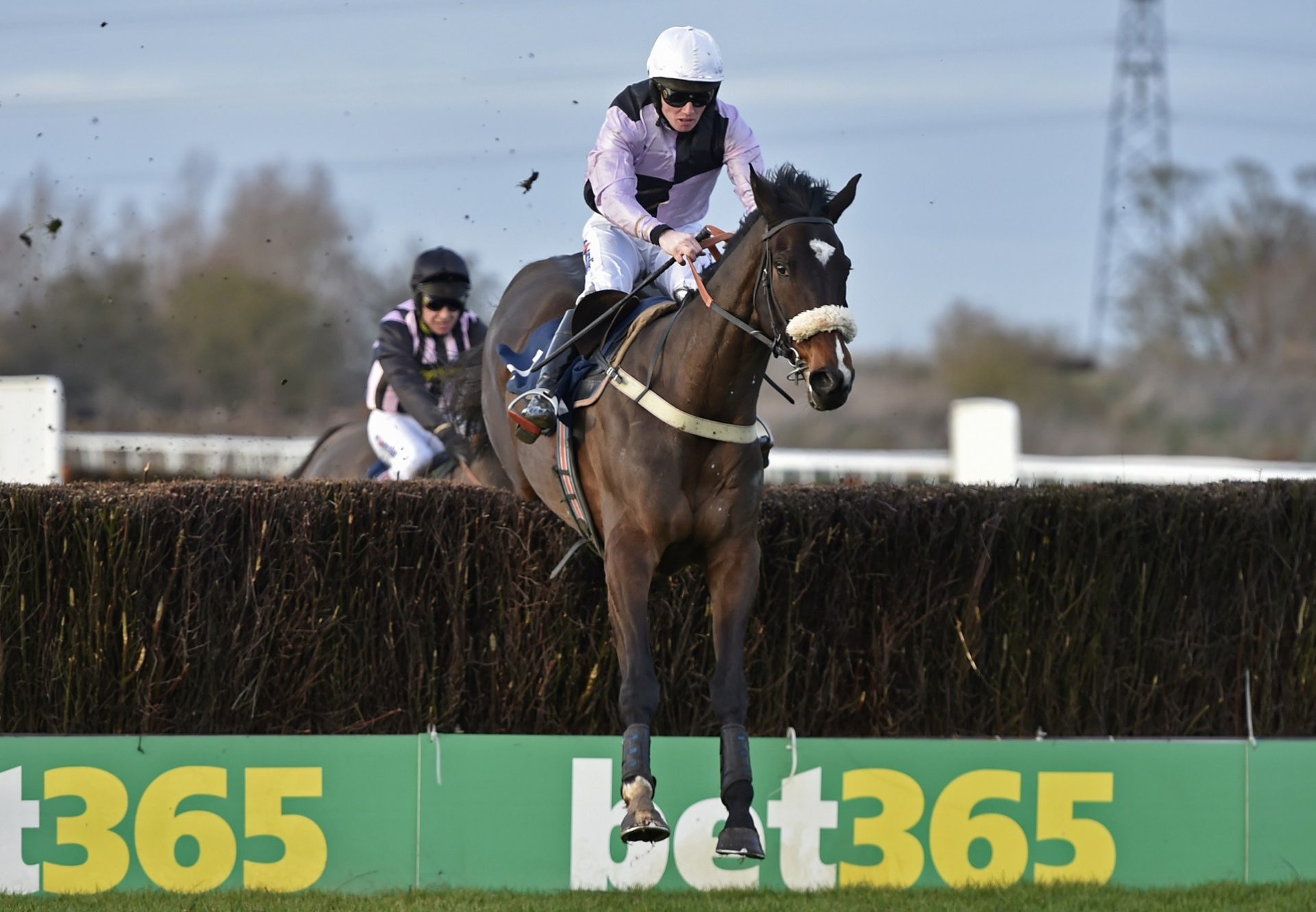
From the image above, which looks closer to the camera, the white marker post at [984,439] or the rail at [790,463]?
the rail at [790,463]

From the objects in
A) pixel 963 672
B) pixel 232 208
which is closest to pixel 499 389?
pixel 963 672

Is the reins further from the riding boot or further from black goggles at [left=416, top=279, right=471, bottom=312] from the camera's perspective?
black goggles at [left=416, top=279, right=471, bottom=312]

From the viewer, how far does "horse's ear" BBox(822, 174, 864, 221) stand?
512 centimetres

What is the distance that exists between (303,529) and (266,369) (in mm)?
30080

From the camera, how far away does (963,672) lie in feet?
21.8

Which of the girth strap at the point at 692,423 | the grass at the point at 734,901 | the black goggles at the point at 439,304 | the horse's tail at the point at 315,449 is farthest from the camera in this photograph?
the horse's tail at the point at 315,449

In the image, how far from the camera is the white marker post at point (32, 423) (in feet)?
43.1

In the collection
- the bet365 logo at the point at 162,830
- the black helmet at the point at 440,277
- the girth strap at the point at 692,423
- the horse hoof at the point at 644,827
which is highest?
the black helmet at the point at 440,277

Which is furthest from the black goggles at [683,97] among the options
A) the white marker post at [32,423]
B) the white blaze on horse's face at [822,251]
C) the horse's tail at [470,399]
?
the white marker post at [32,423]

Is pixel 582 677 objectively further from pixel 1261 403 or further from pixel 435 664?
pixel 1261 403

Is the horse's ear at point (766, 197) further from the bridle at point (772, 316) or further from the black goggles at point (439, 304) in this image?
the black goggles at point (439, 304)

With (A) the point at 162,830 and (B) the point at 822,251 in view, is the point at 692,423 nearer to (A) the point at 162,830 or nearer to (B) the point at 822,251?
(B) the point at 822,251

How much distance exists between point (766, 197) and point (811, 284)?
38 centimetres

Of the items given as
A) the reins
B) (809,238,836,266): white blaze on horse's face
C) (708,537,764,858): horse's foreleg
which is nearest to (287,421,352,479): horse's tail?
(708,537,764,858): horse's foreleg
